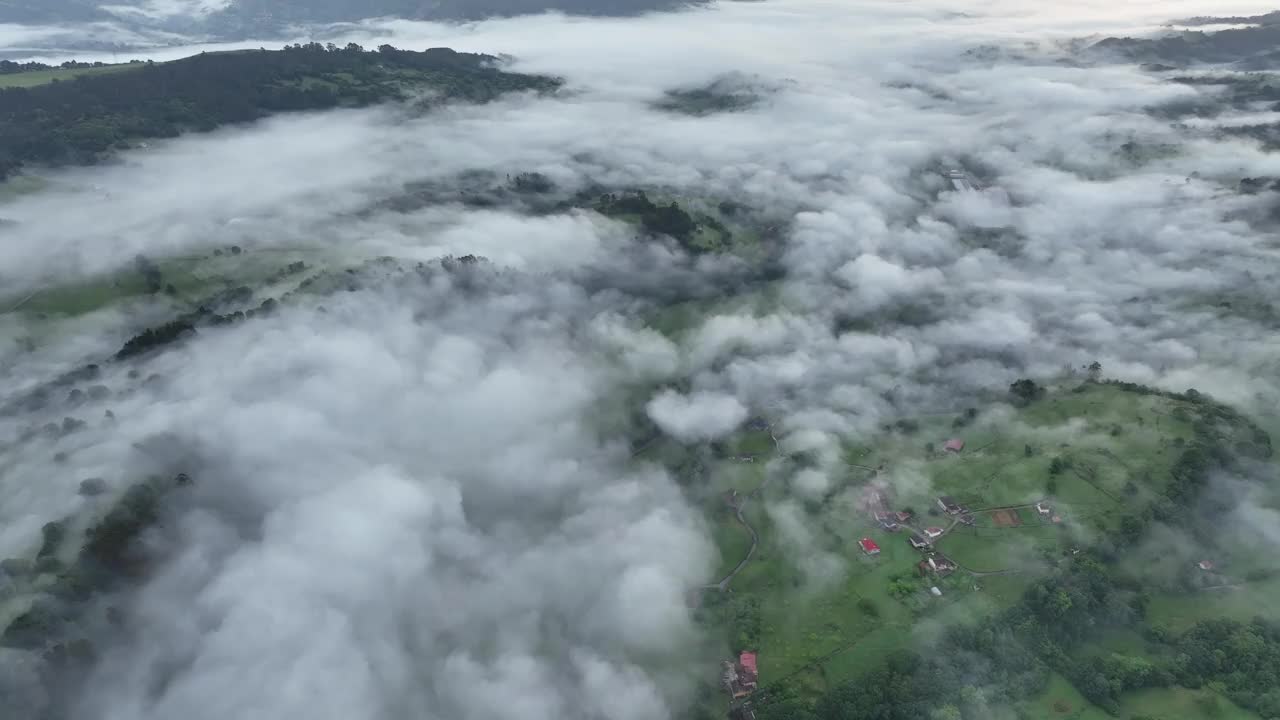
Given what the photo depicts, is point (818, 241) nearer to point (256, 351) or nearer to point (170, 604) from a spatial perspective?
point (256, 351)

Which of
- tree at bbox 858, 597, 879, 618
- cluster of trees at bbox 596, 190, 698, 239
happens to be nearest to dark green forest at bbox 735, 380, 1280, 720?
tree at bbox 858, 597, 879, 618

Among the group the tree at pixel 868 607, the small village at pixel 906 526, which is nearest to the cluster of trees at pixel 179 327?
the small village at pixel 906 526

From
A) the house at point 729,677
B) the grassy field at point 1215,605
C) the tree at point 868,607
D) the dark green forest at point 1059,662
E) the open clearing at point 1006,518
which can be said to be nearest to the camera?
the dark green forest at point 1059,662

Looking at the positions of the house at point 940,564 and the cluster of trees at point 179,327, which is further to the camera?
the cluster of trees at point 179,327

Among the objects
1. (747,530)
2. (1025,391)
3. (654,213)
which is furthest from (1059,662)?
(654,213)

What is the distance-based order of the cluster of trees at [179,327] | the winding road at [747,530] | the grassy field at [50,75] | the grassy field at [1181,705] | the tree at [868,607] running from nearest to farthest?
the grassy field at [1181,705], the tree at [868,607], the winding road at [747,530], the cluster of trees at [179,327], the grassy field at [50,75]

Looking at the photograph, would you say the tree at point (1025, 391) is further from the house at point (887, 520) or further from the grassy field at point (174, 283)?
the grassy field at point (174, 283)
